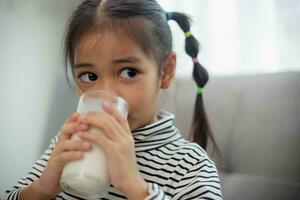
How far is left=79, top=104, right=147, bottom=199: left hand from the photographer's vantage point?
0.57 m

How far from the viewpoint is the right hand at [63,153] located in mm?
562

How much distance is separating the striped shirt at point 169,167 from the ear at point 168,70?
0.25 ft

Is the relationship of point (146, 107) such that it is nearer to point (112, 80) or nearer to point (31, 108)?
point (112, 80)

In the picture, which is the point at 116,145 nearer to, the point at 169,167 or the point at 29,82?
Answer: the point at 169,167

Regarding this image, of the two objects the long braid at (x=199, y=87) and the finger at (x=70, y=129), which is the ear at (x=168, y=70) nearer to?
the long braid at (x=199, y=87)

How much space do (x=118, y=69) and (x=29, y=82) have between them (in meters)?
0.91

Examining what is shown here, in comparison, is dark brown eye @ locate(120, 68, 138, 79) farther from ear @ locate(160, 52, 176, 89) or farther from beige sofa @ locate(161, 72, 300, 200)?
beige sofa @ locate(161, 72, 300, 200)

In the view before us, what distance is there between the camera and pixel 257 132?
40.7 inches

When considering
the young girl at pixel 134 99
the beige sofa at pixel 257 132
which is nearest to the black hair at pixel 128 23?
the young girl at pixel 134 99

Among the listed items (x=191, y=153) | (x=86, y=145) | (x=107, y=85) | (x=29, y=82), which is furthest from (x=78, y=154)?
(x=29, y=82)

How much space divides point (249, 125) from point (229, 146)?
3.2 inches

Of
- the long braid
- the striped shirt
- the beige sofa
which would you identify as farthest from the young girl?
the beige sofa

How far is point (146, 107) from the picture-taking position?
0.77m

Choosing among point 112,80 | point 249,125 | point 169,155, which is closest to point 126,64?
point 112,80
